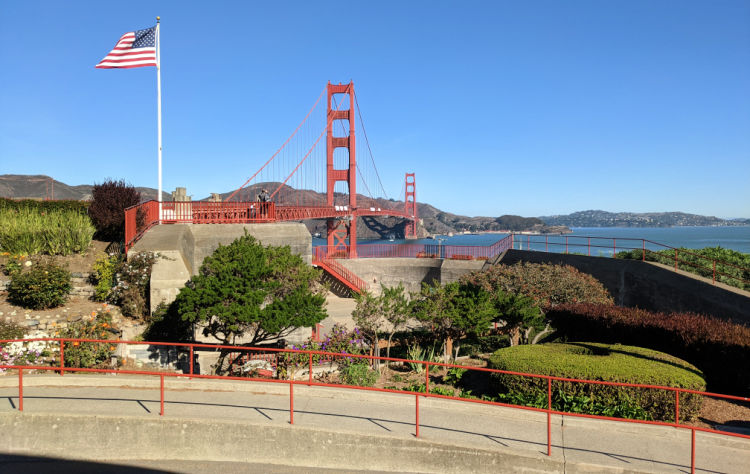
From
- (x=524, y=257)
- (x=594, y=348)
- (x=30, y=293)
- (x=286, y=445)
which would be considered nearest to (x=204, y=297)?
(x=286, y=445)

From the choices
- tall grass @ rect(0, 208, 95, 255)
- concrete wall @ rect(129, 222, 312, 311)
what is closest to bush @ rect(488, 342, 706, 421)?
concrete wall @ rect(129, 222, 312, 311)

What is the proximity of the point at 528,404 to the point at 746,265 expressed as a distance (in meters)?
10.4

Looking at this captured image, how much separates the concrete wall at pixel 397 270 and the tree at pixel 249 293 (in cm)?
1602

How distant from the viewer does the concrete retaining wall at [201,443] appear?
5594 mm

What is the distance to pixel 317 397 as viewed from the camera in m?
6.94

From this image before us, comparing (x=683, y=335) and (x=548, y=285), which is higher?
(x=548, y=285)

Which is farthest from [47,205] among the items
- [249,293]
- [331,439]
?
[331,439]

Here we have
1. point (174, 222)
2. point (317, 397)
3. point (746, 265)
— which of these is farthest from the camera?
point (174, 222)

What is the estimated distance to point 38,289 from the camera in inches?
411

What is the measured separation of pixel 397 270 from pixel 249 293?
1895 cm

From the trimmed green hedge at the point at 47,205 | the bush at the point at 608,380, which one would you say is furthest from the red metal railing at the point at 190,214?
the bush at the point at 608,380

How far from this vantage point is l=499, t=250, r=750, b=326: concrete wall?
1115 cm

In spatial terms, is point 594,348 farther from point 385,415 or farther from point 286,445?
point 286,445

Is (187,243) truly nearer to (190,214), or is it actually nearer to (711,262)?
(190,214)
